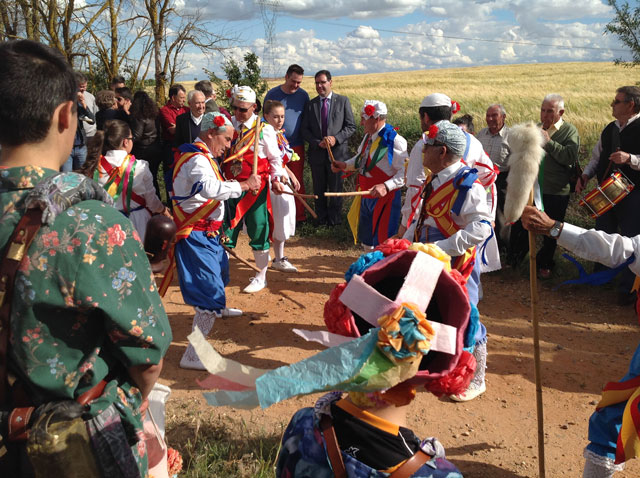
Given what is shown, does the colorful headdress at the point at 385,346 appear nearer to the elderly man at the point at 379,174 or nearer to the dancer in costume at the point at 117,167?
the dancer in costume at the point at 117,167

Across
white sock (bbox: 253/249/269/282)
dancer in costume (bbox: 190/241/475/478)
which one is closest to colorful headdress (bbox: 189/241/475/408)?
dancer in costume (bbox: 190/241/475/478)

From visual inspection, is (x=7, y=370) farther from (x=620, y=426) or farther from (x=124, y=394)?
(x=620, y=426)

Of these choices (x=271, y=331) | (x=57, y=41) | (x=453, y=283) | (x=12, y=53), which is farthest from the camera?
(x=57, y=41)

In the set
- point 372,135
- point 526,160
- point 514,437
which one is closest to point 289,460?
point 526,160

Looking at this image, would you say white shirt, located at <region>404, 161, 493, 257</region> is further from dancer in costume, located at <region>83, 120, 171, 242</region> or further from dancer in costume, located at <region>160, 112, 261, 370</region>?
dancer in costume, located at <region>83, 120, 171, 242</region>

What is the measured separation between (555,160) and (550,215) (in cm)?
71

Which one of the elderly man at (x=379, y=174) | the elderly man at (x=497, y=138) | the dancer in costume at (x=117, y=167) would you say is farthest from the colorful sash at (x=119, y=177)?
the elderly man at (x=497, y=138)

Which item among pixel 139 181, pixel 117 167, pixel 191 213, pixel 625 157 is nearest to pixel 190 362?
pixel 191 213

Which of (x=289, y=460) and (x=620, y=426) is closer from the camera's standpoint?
(x=289, y=460)

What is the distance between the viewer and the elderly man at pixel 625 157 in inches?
244

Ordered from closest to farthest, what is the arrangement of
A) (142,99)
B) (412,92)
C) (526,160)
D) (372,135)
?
(526,160) < (372,135) < (142,99) < (412,92)

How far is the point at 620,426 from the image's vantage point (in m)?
2.71

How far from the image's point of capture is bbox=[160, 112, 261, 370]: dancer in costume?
15.7 feet

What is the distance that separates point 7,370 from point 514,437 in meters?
3.55
